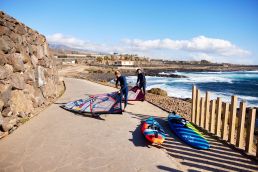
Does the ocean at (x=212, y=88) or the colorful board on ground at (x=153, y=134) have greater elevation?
the colorful board on ground at (x=153, y=134)

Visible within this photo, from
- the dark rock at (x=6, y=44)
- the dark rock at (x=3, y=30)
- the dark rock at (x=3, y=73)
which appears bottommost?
the dark rock at (x=3, y=73)

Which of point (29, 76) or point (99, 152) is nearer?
point (99, 152)

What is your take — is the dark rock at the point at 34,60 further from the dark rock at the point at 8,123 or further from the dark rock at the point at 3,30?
the dark rock at the point at 8,123

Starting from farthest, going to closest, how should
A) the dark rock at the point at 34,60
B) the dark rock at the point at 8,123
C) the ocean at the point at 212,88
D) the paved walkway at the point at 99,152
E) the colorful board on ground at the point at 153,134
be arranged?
1. the ocean at the point at 212,88
2. the dark rock at the point at 34,60
3. the dark rock at the point at 8,123
4. the colorful board on ground at the point at 153,134
5. the paved walkway at the point at 99,152

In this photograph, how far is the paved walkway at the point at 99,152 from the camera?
207 inches

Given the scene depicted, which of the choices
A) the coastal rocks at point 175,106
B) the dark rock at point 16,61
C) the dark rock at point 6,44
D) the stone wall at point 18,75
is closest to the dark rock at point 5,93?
the stone wall at point 18,75

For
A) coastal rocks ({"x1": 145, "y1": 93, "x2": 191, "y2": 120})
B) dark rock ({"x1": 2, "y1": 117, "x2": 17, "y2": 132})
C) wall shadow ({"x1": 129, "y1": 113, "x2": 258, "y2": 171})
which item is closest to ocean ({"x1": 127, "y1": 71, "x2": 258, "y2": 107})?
coastal rocks ({"x1": 145, "y1": 93, "x2": 191, "y2": 120})

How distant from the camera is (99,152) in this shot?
5973 mm

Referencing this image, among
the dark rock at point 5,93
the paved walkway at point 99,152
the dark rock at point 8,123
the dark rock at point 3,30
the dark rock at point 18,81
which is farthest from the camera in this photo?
the dark rock at point 18,81

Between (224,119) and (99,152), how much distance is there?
3759 mm

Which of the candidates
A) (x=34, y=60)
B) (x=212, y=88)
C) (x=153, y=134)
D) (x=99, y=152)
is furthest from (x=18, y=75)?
(x=212, y=88)

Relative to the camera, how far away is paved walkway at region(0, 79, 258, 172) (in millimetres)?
5262

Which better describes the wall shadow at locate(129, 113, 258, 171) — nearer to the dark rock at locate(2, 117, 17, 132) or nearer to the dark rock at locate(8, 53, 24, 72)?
the dark rock at locate(2, 117, 17, 132)

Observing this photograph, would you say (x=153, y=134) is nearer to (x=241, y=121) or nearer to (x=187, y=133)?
(x=187, y=133)
